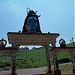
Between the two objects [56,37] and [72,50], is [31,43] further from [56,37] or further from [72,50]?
[72,50]

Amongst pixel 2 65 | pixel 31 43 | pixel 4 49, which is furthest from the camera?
pixel 2 65

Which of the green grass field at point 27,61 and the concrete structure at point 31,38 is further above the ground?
the concrete structure at point 31,38

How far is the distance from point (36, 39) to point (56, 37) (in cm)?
268

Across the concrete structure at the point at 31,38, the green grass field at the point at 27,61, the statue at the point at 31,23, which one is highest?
the statue at the point at 31,23

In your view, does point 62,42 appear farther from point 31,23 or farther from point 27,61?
point 27,61

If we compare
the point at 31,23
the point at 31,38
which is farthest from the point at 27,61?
the point at 31,38

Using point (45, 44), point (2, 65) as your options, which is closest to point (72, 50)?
point (45, 44)

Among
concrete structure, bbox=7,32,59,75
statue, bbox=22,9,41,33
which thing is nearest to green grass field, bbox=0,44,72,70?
statue, bbox=22,9,41,33

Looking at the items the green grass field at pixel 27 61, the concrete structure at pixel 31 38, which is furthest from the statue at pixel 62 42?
the green grass field at pixel 27 61

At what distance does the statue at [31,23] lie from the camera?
35.0 meters

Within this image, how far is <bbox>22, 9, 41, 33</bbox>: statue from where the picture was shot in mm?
34978

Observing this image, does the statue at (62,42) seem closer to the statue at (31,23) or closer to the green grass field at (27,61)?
the statue at (31,23)

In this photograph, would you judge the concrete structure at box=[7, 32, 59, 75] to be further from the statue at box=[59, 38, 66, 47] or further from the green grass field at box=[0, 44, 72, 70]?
the green grass field at box=[0, 44, 72, 70]

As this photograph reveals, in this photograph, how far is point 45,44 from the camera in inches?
1384
